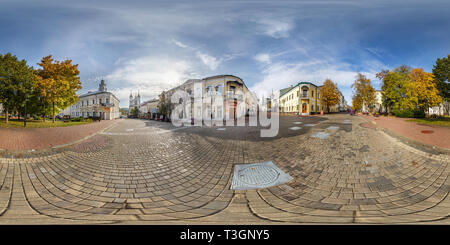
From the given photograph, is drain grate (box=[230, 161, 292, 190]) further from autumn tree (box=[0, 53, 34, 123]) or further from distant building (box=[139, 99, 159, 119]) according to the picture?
distant building (box=[139, 99, 159, 119])

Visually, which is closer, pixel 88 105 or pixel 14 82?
pixel 14 82

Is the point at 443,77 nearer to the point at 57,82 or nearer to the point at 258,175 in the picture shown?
the point at 258,175

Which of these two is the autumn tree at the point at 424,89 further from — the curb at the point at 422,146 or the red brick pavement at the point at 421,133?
the curb at the point at 422,146

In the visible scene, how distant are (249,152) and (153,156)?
2437 mm

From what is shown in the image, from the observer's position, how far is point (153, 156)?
368 centimetres

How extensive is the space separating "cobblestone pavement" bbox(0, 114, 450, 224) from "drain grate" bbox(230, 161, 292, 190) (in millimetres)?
114

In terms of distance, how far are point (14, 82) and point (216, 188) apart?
17.8 ft

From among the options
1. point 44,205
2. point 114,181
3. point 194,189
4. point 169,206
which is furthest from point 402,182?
point 44,205

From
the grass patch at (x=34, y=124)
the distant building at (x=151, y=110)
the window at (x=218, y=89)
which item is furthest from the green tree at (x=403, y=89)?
the distant building at (x=151, y=110)

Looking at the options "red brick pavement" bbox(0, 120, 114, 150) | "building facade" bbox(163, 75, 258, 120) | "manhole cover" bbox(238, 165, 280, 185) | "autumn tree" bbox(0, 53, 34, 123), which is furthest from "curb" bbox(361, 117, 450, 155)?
"autumn tree" bbox(0, 53, 34, 123)

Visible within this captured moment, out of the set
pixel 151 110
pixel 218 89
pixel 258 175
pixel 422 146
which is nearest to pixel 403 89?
pixel 422 146

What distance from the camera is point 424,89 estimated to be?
5.03 meters

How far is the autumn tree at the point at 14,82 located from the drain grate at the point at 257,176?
541 centimetres
